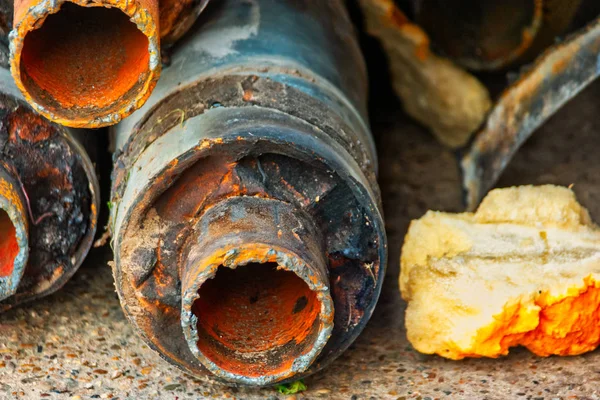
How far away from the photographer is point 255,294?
2.32m

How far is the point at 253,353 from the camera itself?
2170 mm

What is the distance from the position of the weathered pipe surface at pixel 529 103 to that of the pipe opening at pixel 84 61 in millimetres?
1662

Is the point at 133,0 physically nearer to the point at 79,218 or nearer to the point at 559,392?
the point at 79,218

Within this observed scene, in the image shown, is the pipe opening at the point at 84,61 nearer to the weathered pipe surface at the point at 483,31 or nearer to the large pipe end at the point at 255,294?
the large pipe end at the point at 255,294

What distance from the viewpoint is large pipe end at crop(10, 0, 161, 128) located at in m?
1.97

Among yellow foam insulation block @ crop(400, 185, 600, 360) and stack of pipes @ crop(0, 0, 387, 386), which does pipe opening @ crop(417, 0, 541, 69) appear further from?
stack of pipes @ crop(0, 0, 387, 386)

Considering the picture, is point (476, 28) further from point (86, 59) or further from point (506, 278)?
point (86, 59)

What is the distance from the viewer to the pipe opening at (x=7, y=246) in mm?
2336

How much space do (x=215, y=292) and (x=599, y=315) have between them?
1127 millimetres

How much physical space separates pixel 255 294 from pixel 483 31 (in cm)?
225

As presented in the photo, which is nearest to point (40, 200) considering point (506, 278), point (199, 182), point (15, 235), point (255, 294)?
point (15, 235)

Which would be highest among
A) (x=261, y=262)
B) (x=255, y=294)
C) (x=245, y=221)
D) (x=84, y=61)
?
(x=84, y=61)

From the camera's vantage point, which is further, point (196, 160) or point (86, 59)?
point (86, 59)

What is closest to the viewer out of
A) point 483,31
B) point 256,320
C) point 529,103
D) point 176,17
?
point 256,320
